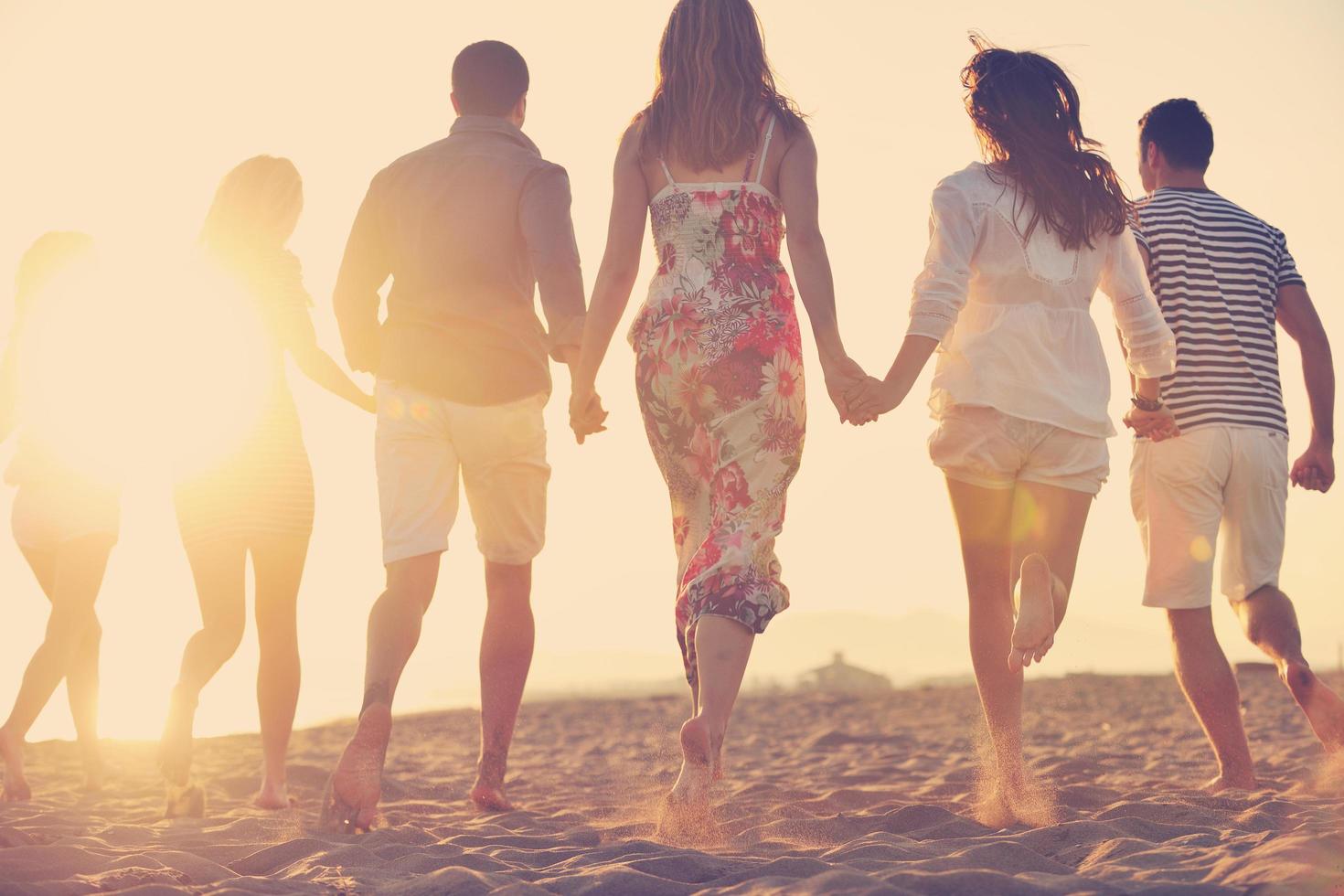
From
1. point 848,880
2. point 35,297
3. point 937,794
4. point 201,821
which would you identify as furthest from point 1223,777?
point 35,297

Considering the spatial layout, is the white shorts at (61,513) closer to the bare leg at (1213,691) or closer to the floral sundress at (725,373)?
the floral sundress at (725,373)

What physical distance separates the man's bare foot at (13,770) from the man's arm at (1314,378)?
5213 mm

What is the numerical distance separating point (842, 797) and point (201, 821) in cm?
232

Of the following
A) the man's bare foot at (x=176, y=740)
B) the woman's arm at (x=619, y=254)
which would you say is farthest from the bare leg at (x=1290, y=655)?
the man's bare foot at (x=176, y=740)

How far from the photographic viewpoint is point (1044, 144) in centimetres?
433

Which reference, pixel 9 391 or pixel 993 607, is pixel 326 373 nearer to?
pixel 9 391

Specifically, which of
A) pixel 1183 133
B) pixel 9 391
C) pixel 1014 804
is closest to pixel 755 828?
pixel 1014 804

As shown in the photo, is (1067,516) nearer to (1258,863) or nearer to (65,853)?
(1258,863)

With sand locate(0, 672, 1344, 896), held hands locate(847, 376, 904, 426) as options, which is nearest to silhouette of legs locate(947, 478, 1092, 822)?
sand locate(0, 672, 1344, 896)

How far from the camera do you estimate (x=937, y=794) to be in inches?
210

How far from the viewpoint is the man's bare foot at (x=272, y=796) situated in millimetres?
4945

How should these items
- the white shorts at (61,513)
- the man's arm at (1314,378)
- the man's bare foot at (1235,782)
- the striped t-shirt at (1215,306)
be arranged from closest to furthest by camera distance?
the man's bare foot at (1235,782) < the striped t-shirt at (1215,306) < the man's arm at (1314,378) < the white shorts at (61,513)

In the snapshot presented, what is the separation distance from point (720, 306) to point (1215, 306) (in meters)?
2.02

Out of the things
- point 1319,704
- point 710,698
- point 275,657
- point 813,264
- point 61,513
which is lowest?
point 1319,704
